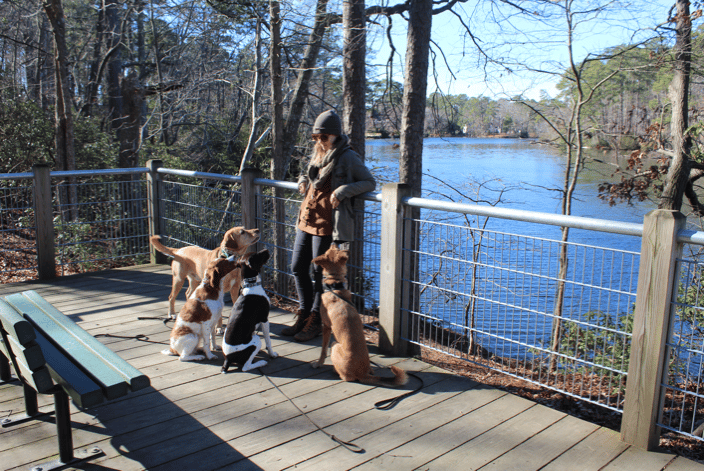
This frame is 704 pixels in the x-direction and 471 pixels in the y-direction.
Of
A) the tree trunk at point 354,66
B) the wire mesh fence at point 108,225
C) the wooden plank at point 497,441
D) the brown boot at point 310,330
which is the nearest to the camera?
the wooden plank at point 497,441

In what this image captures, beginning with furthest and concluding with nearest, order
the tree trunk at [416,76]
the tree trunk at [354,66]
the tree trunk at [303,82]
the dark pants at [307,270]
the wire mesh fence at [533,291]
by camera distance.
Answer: the tree trunk at [303,82]
the tree trunk at [354,66]
the tree trunk at [416,76]
the dark pants at [307,270]
the wire mesh fence at [533,291]

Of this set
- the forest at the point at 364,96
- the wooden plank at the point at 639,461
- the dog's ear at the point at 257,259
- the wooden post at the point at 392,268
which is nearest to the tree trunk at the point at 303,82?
the forest at the point at 364,96

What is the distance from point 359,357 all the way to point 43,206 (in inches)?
177

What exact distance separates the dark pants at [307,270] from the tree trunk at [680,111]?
23.1ft

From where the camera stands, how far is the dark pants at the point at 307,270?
4.41 meters

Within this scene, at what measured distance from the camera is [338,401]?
343cm

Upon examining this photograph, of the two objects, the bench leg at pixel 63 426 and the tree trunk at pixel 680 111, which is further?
the tree trunk at pixel 680 111

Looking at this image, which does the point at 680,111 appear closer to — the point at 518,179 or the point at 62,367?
the point at 62,367

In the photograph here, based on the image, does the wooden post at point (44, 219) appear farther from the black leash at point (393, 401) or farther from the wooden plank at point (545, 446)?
the wooden plank at point (545, 446)

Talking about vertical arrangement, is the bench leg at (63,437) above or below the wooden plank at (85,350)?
below

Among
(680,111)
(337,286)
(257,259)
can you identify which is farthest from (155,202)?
(680,111)

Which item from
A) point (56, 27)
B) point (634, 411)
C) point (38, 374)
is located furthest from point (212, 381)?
point (56, 27)

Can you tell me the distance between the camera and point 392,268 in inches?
159

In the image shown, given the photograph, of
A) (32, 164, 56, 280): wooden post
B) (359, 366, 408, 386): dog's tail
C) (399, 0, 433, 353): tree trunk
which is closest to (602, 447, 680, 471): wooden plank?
(359, 366, 408, 386): dog's tail
